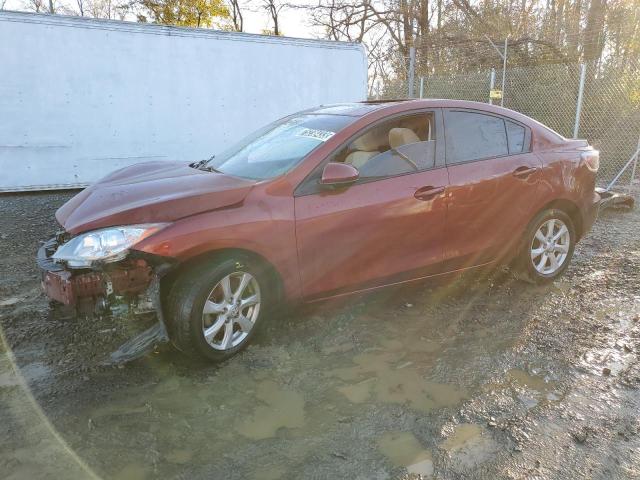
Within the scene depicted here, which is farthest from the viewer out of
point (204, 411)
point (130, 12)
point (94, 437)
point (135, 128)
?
point (130, 12)

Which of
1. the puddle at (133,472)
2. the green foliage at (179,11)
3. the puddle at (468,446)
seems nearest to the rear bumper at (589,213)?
the puddle at (468,446)

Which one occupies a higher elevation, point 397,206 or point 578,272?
point 397,206

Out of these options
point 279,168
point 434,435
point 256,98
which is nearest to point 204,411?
point 434,435

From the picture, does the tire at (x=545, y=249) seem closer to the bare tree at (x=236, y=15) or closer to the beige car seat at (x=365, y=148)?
the beige car seat at (x=365, y=148)

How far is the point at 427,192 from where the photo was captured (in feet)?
12.0

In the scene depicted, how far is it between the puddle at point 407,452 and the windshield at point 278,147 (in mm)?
1773

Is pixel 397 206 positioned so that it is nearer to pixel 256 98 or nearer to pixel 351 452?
pixel 351 452

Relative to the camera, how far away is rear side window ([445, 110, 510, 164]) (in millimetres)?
3904

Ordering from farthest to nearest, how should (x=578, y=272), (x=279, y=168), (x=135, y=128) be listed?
(x=135, y=128) < (x=578, y=272) < (x=279, y=168)

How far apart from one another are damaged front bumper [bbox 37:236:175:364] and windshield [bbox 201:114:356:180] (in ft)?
3.22

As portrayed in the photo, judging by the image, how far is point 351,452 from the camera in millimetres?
2383

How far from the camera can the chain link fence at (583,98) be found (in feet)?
35.3

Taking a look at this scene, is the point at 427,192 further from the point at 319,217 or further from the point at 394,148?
the point at 319,217

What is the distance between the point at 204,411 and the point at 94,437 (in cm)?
54
